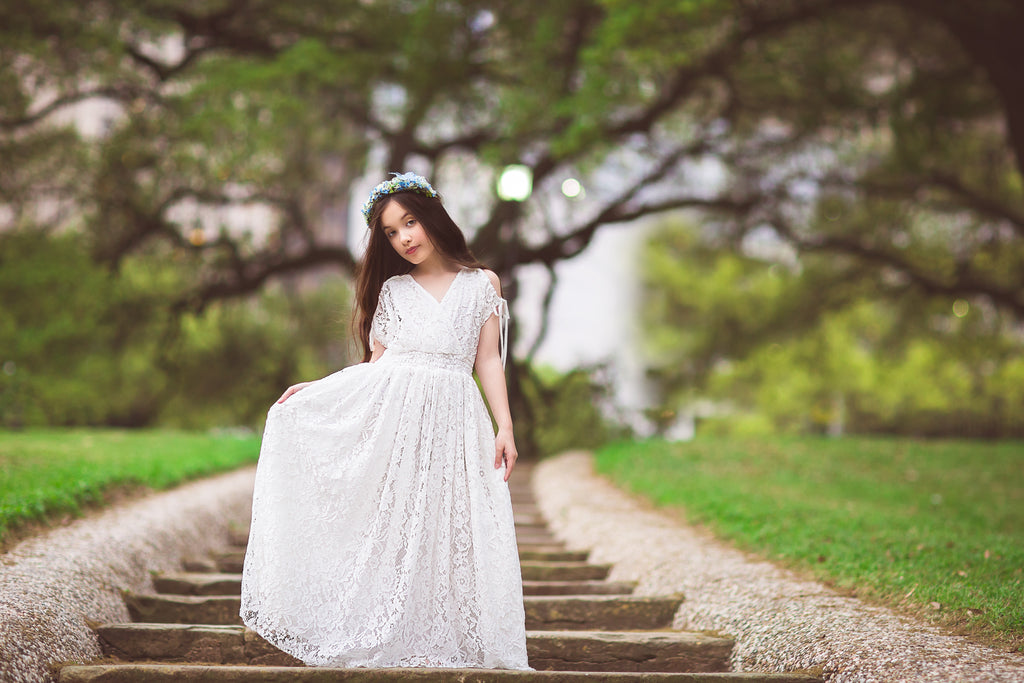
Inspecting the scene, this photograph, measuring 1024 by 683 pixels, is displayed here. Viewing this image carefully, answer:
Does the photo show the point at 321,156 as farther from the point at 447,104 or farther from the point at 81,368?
the point at 81,368

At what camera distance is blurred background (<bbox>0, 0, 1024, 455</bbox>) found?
11938mm

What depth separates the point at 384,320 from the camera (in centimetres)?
391

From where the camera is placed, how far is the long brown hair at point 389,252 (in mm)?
3832

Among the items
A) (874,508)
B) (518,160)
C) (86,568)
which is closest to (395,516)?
(86,568)

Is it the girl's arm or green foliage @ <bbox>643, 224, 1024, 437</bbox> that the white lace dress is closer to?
the girl's arm

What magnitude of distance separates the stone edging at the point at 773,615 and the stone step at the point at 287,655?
190mm

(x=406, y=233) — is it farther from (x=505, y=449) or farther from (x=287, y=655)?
(x=287, y=655)

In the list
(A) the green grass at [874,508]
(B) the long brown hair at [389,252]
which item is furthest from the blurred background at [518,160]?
(B) the long brown hair at [389,252]

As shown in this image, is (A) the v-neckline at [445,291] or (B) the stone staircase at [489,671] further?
(A) the v-neckline at [445,291]

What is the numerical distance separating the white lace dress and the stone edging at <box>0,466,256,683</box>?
2.74 feet

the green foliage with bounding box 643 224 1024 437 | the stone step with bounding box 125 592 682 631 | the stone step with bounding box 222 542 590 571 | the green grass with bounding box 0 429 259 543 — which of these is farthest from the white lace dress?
the green foliage with bounding box 643 224 1024 437

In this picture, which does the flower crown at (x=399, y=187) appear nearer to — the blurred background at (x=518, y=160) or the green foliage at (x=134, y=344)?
the green foliage at (x=134, y=344)

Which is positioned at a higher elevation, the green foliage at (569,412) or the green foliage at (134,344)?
the green foliage at (134,344)

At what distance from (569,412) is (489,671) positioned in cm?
1062
